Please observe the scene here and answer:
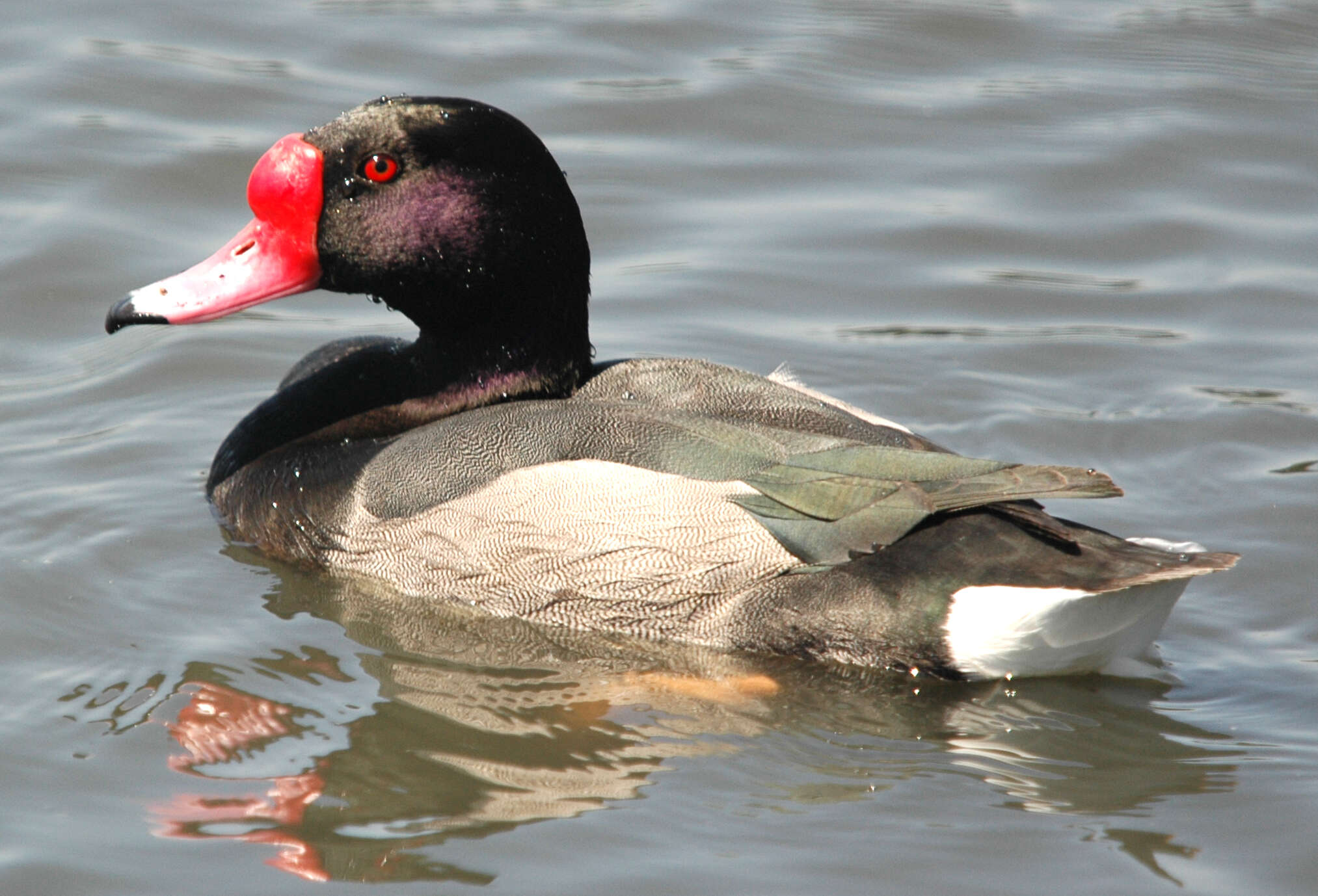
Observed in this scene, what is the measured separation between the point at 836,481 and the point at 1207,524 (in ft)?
6.45

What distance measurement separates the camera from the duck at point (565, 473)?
4953 millimetres

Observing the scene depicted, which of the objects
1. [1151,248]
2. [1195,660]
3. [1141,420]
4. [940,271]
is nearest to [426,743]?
[1195,660]

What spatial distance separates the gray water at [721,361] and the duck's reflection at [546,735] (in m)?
0.02

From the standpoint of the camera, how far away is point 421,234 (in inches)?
222

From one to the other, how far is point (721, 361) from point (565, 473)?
2.36m

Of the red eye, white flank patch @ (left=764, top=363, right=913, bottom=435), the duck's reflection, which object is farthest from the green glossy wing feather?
the red eye

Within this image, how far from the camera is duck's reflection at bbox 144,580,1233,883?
4465 millimetres

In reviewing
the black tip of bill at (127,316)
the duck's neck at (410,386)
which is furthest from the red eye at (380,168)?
the black tip of bill at (127,316)

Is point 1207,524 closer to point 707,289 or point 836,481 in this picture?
point 836,481

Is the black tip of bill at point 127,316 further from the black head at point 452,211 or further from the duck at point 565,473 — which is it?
the black head at point 452,211

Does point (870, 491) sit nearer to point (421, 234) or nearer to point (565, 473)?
point (565, 473)

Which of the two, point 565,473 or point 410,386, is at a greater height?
point 410,386

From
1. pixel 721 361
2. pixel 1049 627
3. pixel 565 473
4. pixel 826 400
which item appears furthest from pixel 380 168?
pixel 1049 627

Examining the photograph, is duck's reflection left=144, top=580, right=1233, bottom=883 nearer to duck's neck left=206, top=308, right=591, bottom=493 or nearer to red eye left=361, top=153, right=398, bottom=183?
duck's neck left=206, top=308, right=591, bottom=493
